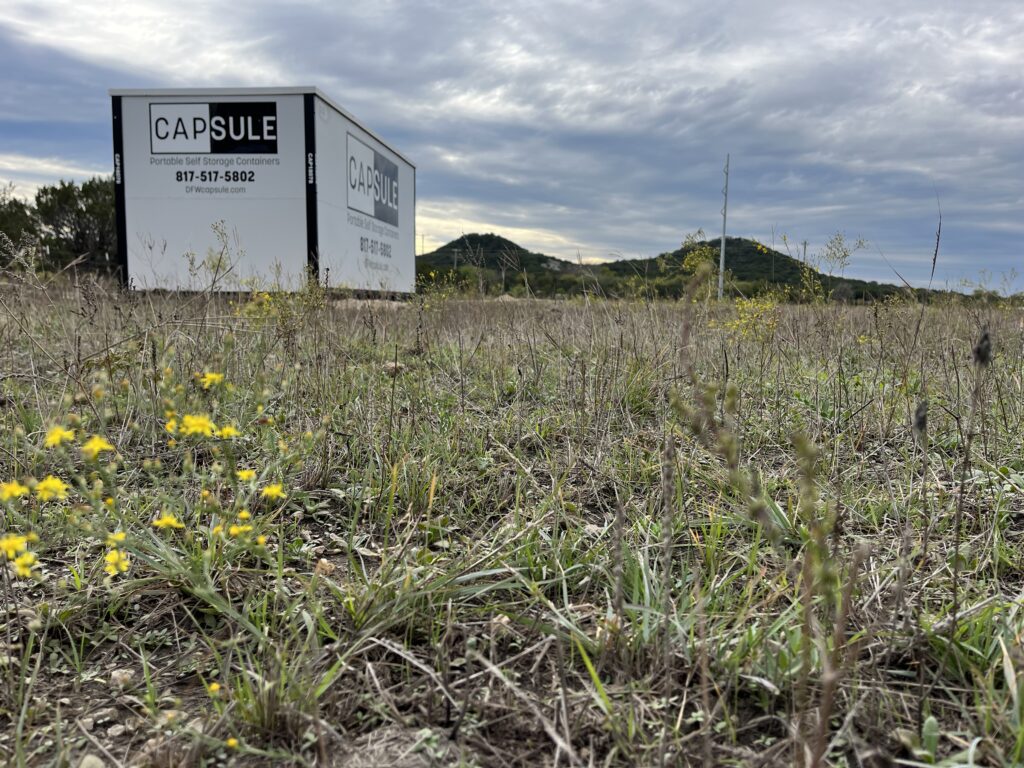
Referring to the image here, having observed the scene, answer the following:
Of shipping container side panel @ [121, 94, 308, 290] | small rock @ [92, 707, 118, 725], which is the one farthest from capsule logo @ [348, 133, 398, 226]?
small rock @ [92, 707, 118, 725]

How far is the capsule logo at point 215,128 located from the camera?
980cm

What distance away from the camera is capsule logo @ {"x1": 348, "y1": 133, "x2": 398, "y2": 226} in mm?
11586

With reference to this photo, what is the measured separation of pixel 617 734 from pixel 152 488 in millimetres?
1998

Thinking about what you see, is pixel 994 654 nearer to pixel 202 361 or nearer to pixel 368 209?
pixel 202 361

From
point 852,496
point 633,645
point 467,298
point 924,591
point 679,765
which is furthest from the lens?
point 467,298

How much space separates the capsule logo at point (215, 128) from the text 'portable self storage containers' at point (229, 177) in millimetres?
15

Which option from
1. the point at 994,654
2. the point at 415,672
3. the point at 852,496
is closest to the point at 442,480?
the point at 415,672

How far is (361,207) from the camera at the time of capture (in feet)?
39.6

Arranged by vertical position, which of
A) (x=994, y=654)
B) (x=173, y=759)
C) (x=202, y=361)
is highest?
(x=202, y=361)

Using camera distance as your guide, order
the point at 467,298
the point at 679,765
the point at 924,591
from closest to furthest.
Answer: the point at 679,765
the point at 924,591
the point at 467,298

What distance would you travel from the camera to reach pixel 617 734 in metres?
1.23

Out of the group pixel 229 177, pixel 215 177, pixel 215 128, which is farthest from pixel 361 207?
pixel 215 128

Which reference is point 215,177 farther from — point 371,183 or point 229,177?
point 371,183

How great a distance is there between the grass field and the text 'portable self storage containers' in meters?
7.55
